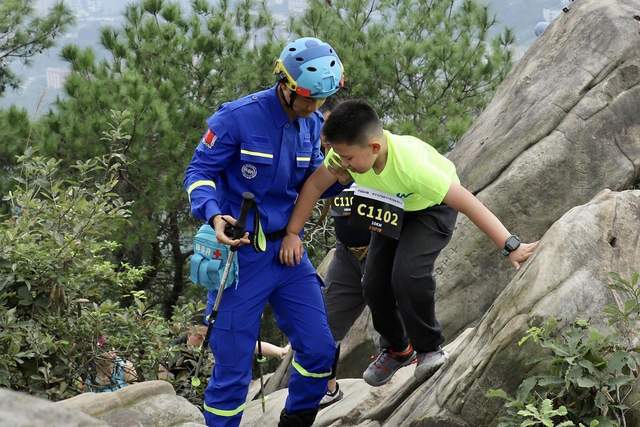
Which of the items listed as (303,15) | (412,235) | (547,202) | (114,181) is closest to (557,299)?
(412,235)

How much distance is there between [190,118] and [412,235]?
7.92 metres

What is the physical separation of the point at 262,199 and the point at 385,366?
1234 millimetres

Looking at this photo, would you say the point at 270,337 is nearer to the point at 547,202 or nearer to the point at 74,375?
the point at 547,202

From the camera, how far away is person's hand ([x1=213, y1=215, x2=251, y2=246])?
473 centimetres

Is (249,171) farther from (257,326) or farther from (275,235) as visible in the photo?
(257,326)

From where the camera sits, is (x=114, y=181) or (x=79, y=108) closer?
(x=114, y=181)

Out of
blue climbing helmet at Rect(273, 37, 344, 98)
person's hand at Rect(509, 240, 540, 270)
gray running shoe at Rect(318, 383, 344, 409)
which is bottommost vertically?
gray running shoe at Rect(318, 383, 344, 409)

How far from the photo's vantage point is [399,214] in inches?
190

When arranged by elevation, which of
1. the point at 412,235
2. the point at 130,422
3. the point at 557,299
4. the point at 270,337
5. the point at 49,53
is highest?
the point at 557,299

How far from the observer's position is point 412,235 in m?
4.86

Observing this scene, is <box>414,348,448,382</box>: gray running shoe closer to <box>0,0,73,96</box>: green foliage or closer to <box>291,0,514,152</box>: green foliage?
<box>291,0,514,152</box>: green foliage

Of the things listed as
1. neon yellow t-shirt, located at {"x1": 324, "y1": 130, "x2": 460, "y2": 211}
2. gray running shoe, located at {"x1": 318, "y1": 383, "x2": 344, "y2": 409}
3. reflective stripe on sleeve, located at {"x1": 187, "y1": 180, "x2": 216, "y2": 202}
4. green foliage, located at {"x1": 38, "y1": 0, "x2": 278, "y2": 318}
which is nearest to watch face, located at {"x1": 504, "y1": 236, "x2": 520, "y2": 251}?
neon yellow t-shirt, located at {"x1": 324, "y1": 130, "x2": 460, "y2": 211}

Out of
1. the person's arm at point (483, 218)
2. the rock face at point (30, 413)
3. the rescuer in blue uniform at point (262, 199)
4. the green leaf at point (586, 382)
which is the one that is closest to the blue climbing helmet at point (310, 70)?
the rescuer in blue uniform at point (262, 199)

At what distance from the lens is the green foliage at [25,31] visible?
13719 mm
